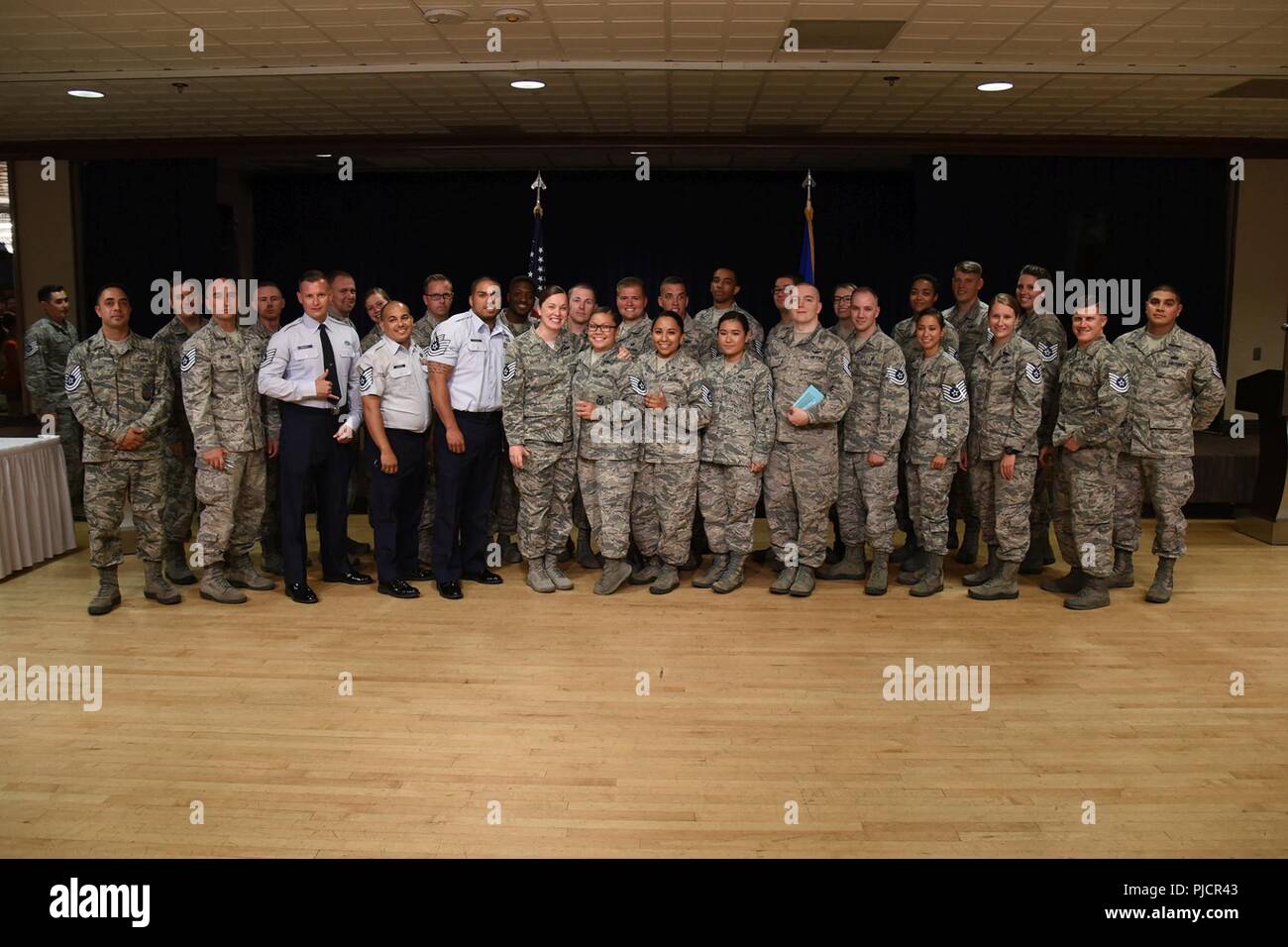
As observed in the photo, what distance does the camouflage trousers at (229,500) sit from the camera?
537 centimetres

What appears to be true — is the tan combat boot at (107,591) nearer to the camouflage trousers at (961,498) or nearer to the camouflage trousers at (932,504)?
the camouflage trousers at (932,504)

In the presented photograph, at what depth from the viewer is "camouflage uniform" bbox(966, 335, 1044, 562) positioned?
5.50 meters

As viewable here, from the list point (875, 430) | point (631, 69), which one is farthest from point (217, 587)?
point (631, 69)

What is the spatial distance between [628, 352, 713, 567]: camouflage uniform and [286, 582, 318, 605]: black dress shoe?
182 cm

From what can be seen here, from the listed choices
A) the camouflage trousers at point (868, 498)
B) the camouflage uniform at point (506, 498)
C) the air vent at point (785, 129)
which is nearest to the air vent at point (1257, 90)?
the air vent at point (785, 129)

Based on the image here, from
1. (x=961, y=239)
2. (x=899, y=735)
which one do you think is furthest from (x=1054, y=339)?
(x=961, y=239)

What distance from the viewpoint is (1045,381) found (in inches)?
233

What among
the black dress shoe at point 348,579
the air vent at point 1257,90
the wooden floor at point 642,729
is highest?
the air vent at point 1257,90

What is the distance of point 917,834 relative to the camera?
Result: 3125mm

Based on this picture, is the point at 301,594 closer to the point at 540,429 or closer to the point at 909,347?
the point at 540,429

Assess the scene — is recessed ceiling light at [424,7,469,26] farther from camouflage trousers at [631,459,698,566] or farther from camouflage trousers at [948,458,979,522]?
camouflage trousers at [948,458,979,522]

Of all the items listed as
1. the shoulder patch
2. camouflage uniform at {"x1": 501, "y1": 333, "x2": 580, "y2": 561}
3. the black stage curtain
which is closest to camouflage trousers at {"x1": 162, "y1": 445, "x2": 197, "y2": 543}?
camouflage uniform at {"x1": 501, "y1": 333, "x2": 580, "y2": 561}

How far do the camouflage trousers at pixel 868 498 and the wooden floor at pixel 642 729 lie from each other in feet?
1.18

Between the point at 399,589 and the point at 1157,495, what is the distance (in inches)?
156
